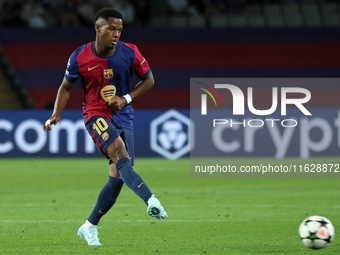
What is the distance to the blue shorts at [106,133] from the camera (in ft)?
18.2

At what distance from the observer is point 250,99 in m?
18.6

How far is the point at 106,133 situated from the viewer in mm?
5543

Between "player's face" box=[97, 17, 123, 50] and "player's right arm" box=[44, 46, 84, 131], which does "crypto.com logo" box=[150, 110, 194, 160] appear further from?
→ "player's face" box=[97, 17, 123, 50]

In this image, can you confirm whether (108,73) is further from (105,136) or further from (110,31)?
(105,136)

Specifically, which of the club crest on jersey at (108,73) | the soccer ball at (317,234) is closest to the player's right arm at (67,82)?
the club crest on jersey at (108,73)

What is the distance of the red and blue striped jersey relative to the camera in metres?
5.69

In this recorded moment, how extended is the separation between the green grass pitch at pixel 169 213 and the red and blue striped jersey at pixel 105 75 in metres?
1.22

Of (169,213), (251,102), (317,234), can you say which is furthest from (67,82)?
(251,102)

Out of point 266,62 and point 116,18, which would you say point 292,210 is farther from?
point 266,62

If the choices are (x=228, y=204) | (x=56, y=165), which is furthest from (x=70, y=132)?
(x=228, y=204)

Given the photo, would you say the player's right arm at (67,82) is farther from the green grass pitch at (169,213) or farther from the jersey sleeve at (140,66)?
the green grass pitch at (169,213)

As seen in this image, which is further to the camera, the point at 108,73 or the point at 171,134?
the point at 171,134

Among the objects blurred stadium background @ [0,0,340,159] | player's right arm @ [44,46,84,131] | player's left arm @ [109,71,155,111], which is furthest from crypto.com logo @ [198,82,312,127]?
player's right arm @ [44,46,84,131]

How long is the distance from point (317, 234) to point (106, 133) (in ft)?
6.60
